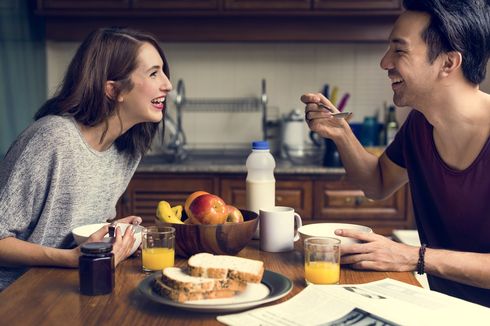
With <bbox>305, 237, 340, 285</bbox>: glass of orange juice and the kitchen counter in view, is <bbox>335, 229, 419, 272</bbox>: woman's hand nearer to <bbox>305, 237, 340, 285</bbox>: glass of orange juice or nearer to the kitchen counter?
<bbox>305, 237, 340, 285</bbox>: glass of orange juice

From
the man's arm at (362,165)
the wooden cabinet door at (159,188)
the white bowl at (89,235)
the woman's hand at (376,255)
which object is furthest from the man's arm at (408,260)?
the wooden cabinet door at (159,188)

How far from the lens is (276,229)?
148 cm

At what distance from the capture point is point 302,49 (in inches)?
144

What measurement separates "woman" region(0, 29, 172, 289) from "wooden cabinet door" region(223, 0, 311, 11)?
53.7 inches

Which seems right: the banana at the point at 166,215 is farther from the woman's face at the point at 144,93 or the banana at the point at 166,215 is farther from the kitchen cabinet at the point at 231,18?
the kitchen cabinet at the point at 231,18

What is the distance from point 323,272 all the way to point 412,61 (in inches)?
29.4

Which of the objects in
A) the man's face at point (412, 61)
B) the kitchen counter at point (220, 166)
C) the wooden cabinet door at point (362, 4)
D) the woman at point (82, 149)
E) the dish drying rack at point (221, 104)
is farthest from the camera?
the dish drying rack at point (221, 104)

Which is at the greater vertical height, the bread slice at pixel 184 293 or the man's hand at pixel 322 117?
the man's hand at pixel 322 117

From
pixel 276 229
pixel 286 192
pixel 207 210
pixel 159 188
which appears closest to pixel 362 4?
pixel 286 192

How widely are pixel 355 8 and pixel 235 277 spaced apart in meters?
2.47

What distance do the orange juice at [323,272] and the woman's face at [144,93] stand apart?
864mm

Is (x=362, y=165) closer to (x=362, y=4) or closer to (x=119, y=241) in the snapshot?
(x=119, y=241)

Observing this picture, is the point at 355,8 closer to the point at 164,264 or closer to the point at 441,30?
the point at 441,30

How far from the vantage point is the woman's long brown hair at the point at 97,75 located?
177 centimetres
